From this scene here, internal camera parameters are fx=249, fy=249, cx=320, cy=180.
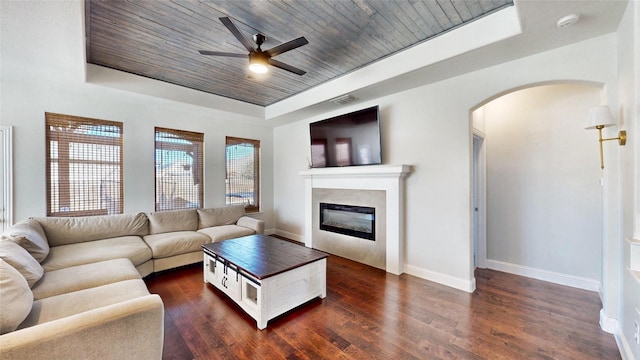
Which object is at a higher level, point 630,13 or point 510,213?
point 630,13

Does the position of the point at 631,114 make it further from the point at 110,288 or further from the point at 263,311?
the point at 110,288

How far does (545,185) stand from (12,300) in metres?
5.00

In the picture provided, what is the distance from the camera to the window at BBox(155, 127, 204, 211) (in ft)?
14.2

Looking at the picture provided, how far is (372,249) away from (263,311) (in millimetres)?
1998

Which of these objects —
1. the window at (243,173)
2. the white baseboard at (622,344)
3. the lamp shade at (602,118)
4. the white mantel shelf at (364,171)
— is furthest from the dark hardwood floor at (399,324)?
the window at (243,173)

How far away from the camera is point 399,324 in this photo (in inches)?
87.9

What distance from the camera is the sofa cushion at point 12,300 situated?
1256mm

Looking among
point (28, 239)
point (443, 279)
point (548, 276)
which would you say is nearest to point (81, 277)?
point (28, 239)

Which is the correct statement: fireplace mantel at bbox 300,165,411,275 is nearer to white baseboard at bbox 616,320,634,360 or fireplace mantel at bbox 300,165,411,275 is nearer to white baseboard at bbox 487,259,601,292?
white baseboard at bbox 487,259,601,292

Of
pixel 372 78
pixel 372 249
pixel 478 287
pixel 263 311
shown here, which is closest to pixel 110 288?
pixel 263 311

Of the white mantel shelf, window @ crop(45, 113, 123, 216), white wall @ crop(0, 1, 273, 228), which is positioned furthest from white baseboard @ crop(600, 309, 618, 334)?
window @ crop(45, 113, 123, 216)

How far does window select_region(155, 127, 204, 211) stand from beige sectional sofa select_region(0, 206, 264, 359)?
50 centimetres

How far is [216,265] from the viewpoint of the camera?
2.85m

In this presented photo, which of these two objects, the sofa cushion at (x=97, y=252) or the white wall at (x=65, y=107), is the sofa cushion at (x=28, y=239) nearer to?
the sofa cushion at (x=97, y=252)
